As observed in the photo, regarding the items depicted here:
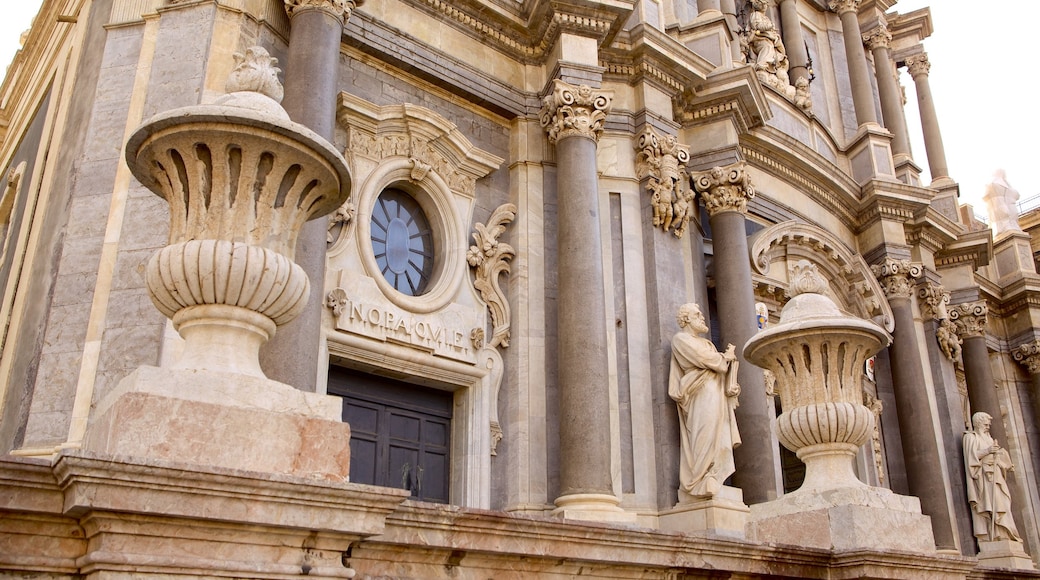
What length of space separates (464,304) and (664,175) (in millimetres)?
3721

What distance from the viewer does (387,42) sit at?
12.6 m

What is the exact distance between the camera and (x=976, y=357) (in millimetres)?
21656

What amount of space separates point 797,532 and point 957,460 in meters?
12.9

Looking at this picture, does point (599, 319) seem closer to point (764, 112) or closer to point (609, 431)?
point (609, 431)

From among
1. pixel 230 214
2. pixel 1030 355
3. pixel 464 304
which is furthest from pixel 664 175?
pixel 1030 355

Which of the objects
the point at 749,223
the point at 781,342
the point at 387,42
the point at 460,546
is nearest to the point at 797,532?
the point at 781,342

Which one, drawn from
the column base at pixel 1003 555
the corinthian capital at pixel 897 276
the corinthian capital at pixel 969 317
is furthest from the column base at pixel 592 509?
the corinthian capital at pixel 969 317

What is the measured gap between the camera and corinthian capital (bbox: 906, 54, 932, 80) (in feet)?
83.1

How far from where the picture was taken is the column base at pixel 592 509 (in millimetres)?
10891

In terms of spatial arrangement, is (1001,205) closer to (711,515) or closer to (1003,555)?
(1003,555)

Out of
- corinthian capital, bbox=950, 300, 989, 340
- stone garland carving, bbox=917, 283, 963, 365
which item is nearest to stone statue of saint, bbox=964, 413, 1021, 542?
stone garland carving, bbox=917, 283, 963, 365

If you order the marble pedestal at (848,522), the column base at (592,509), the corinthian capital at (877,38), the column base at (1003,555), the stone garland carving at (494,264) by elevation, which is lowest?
the marble pedestal at (848,522)

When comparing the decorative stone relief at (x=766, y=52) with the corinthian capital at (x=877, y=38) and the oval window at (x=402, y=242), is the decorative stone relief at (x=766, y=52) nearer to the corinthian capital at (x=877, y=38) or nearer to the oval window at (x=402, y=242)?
the corinthian capital at (x=877, y=38)

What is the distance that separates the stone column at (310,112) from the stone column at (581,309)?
3056mm
